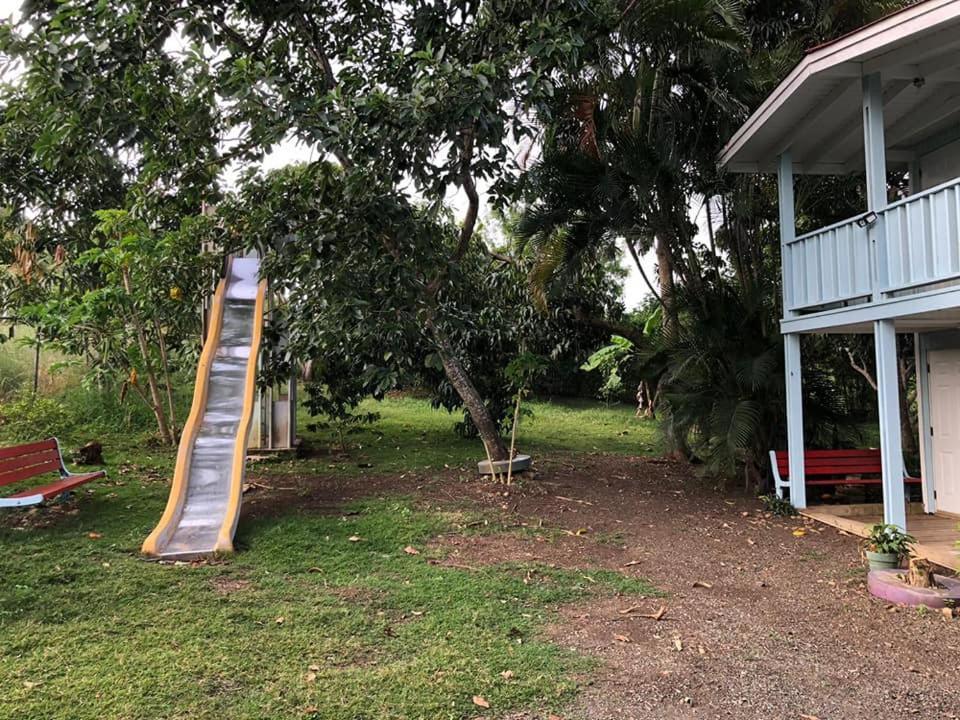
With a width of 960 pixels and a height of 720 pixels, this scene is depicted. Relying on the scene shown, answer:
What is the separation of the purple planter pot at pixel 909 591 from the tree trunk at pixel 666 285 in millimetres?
5448

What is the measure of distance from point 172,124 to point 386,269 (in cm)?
301

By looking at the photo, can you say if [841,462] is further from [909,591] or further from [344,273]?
[344,273]

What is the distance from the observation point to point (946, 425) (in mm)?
7891

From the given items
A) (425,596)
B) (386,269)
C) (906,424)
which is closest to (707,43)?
(386,269)

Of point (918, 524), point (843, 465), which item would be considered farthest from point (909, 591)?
point (843, 465)

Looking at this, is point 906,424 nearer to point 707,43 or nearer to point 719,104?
point 719,104

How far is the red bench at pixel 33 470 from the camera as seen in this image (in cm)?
642

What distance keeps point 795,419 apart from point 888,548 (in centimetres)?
289

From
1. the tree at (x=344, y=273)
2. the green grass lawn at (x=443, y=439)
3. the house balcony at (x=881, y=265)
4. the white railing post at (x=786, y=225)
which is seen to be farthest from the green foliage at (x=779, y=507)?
the tree at (x=344, y=273)

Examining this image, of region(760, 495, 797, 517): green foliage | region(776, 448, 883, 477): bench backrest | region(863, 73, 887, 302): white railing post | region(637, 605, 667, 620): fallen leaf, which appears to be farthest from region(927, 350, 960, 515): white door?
region(637, 605, 667, 620): fallen leaf

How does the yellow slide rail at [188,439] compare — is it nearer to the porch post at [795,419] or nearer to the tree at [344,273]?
the tree at [344,273]

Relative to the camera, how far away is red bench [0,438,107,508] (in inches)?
253

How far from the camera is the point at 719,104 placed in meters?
9.66

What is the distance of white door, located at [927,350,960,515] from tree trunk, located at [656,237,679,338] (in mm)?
3464
